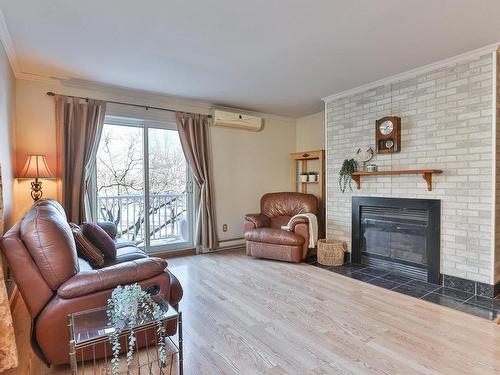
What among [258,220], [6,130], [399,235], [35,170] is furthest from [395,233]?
[6,130]

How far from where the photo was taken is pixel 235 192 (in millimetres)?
5105

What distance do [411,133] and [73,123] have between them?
4221 millimetres

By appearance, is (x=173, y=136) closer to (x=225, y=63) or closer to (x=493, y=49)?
(x=225, y=63)

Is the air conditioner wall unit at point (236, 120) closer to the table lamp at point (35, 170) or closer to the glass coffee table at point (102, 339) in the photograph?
the table lamp at point (35, 170)

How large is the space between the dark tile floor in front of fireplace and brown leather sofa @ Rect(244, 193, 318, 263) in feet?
1.40

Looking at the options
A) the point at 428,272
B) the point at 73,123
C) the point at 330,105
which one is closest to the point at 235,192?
the point at 330,105

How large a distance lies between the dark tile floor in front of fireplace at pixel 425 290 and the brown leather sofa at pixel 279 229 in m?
0.43

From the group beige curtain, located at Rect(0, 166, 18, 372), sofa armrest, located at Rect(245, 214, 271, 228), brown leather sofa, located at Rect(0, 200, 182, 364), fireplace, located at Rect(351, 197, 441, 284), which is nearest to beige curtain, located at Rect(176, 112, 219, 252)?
sofa armrest, located at Rect(245, 214, 271, 228)

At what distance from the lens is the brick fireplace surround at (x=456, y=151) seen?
2848 millimetres

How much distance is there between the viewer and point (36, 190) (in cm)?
320

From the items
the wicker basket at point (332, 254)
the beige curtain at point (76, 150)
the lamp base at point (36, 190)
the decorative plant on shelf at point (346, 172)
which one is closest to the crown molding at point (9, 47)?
the beige curtain at point (76, 150)

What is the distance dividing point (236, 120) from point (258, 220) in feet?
5.74

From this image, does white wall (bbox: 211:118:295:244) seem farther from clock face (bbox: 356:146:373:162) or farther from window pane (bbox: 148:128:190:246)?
clock face (bbox: 356:146:373:162)

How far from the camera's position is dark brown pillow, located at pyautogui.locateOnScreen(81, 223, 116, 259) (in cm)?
260
